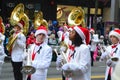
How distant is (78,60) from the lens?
5367 mm

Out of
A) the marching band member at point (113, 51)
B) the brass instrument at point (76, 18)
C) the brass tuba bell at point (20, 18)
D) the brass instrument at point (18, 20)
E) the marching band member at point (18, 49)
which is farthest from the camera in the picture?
the brass instrument at point (76, 18)

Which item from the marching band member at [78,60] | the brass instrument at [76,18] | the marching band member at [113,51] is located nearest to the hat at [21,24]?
the brass instrument at [76,18]

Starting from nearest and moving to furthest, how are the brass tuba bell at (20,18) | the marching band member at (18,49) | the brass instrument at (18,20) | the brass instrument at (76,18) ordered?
the marching band member at (18,49), the brass instrument at (18,20), the brass tuba bell at (20,18), the brass instrument at (76,18)

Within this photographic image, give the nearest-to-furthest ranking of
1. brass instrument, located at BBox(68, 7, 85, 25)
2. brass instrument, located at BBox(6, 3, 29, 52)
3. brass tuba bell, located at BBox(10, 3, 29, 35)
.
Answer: brass instrument, located at BBox(6, 3, 29, 52), brass tuba bell, located at BBox(10, 3, 29, 35), brass instrument, located at BBox(68, 7, 85, 25)

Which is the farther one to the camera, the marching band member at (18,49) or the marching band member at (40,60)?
the marching band member at (18,49)

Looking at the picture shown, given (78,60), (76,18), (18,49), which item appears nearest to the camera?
(78,60)

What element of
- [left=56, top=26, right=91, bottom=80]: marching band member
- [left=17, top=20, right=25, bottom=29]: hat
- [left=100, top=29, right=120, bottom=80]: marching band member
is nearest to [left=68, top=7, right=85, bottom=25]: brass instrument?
[left=17, top=20, right=25, bottom=29]: hat

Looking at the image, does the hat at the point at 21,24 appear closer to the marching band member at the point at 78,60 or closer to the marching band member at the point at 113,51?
the marching band member at the point at 113,51

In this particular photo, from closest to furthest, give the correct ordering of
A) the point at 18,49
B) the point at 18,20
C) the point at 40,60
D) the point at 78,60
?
the point at 78,60, the point at 40,60, the point at 18,49, the point at 18,20

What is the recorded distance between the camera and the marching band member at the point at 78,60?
17.2 feet

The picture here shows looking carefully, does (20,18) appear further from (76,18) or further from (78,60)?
(78,60)

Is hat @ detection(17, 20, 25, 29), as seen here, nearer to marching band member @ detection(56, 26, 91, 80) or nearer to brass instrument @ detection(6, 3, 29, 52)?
brass instrument @ detection(6, 3, 29, 52)

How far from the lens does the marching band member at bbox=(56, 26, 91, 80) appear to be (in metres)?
5.25

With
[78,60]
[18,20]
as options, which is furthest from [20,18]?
[78,60]
